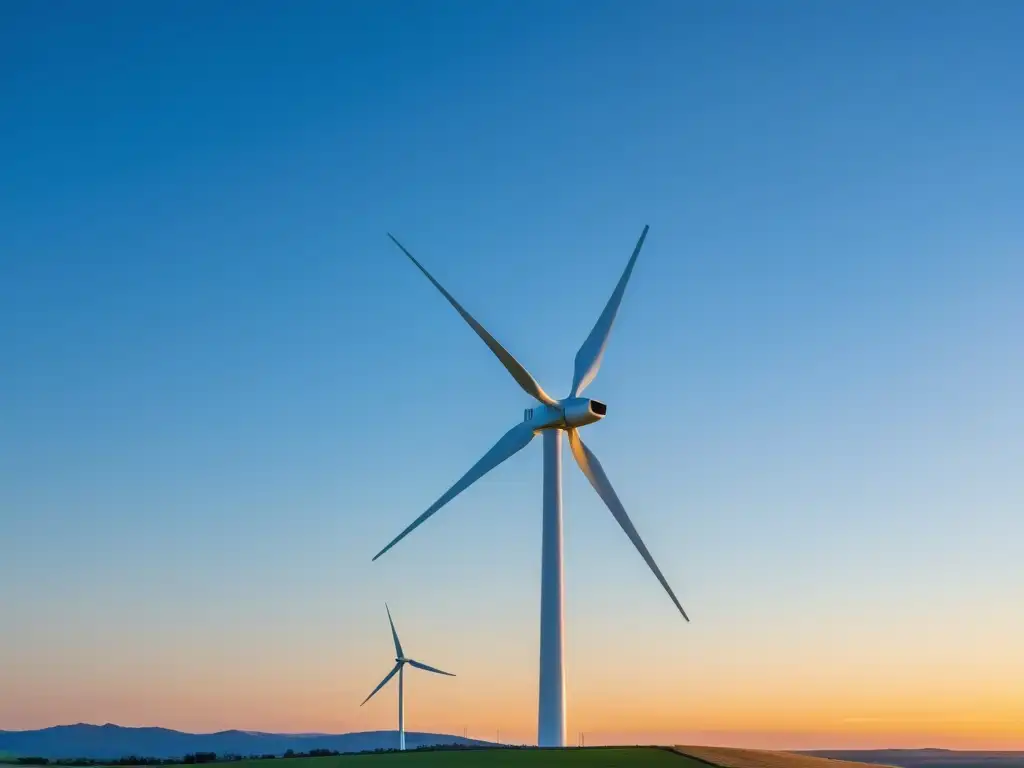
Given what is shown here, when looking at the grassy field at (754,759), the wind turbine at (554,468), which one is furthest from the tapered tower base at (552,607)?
the grassy field at (754,759)

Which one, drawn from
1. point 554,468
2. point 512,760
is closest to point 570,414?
point 554,468

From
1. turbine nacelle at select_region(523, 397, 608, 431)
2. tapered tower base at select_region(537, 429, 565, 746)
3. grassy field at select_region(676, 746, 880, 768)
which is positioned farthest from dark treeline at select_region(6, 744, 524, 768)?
turbine nacelle at select_region(523, 397, 608, 431)

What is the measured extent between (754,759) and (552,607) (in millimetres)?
15535

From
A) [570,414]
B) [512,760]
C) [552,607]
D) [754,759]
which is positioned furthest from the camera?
[570,414]

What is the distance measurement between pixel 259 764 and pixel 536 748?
15.5m

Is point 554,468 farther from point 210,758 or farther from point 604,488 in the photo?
point 210,758

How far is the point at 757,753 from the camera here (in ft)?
222

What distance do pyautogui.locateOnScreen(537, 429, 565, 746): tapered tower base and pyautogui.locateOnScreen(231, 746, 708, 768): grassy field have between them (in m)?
5.28

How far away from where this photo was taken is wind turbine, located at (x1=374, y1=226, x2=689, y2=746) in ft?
235

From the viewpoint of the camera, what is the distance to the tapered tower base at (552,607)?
70.8m

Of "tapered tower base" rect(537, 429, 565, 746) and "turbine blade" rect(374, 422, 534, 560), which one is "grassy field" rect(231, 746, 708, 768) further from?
"turbine blade" rect(374, 422, 534, 560)

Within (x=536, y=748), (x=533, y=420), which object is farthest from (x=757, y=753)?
(x=533, y=420)

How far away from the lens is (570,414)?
77.2 metres

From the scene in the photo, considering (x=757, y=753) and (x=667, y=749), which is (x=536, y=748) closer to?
(x=667, y=749)
